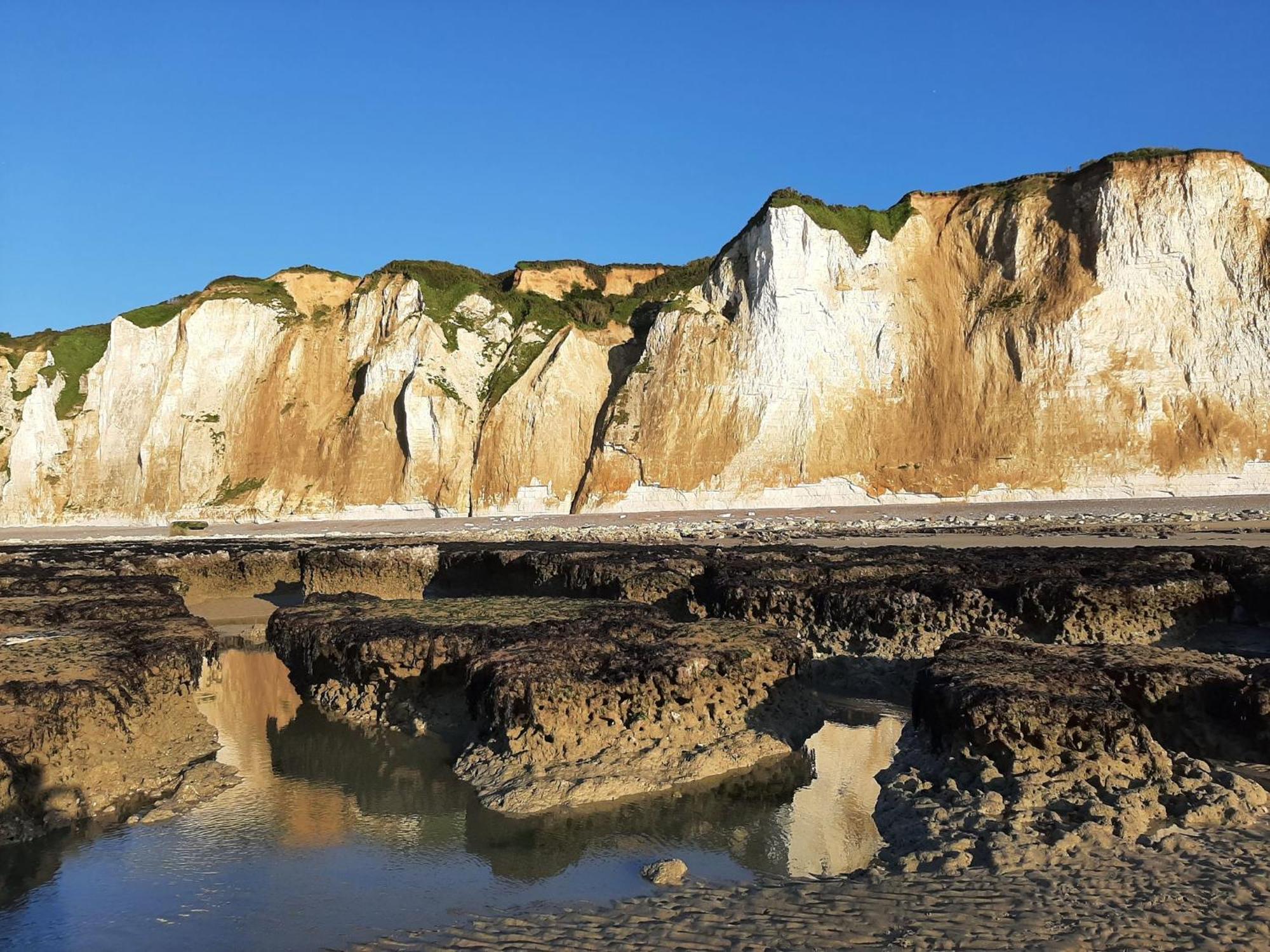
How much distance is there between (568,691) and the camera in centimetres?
791

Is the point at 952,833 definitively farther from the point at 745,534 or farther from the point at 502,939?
the point at 745,534

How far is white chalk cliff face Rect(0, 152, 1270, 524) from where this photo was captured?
35812 mm

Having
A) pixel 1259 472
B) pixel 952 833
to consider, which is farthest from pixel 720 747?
pixel 1259 472

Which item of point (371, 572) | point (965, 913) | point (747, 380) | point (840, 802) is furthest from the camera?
point (747, 380)

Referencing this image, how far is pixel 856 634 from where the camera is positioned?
1170 cm

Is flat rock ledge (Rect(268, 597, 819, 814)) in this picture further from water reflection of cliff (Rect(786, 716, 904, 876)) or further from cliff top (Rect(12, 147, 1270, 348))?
cliff top (Rect(12, 147, 1270, 348))

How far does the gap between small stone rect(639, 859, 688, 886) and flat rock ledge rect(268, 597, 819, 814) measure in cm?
144

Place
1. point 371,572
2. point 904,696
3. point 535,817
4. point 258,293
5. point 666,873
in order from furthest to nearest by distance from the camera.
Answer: point 258,293
point 371,572
point 904,696
point 535,817
point 666,873

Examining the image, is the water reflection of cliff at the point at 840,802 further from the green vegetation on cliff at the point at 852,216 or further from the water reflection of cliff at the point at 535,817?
the green vegetation on cliff at the point at 852,216

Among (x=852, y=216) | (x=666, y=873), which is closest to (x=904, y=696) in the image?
(x=666, y=873)

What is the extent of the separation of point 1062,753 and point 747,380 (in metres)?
34.1

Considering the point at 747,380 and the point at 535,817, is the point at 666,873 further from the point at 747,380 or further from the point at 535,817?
the point at 747,380

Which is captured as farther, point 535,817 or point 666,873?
point 535,817

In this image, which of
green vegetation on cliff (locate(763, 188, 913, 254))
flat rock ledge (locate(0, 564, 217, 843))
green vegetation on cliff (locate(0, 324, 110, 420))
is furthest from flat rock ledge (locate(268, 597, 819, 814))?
green vegetation on cliff (locate(0, 324, 110, 420))
